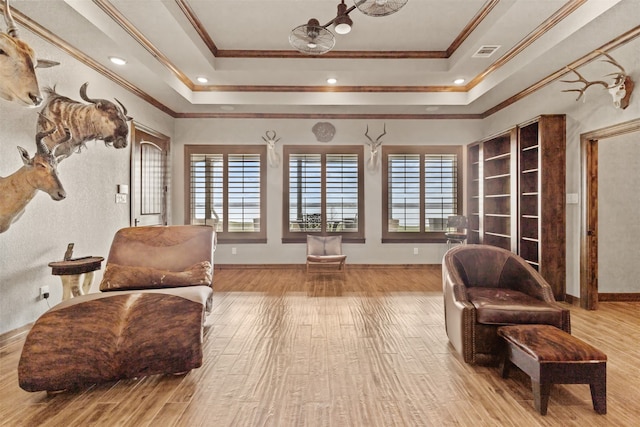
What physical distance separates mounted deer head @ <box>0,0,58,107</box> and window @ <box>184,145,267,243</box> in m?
3.75

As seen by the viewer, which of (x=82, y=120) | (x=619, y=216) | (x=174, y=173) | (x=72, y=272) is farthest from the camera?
(x=174, y=173)

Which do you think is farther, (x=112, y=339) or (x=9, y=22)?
(x=9, y=22)

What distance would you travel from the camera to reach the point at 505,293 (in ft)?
8.91

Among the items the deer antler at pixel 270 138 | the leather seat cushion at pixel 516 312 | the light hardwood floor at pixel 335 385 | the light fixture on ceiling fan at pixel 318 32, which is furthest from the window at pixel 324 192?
the leather seat cushion at pixel 516 312

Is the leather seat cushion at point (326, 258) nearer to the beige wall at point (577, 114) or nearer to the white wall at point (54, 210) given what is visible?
the white wall at point (54, 210)

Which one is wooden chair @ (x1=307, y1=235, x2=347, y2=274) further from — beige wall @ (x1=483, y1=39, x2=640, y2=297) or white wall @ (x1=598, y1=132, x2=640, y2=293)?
white wall @ (x1=598, y1=132, x2=640, y2=293)

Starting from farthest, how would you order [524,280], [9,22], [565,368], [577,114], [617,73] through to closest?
[577,114] → [617,73] → [524,280] → [9,22] → [565,368]

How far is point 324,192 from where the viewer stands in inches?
248

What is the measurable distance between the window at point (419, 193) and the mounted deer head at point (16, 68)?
5.17 meters

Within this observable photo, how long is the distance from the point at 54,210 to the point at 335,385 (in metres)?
3.28

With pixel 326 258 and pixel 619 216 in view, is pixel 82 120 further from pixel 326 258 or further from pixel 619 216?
pixel 619 216

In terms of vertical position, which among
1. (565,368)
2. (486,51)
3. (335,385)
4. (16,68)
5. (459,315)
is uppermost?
(486,51)

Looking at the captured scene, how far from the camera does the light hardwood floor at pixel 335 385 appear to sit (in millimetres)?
1893

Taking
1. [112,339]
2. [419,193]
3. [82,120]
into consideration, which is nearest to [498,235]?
[419,193]
